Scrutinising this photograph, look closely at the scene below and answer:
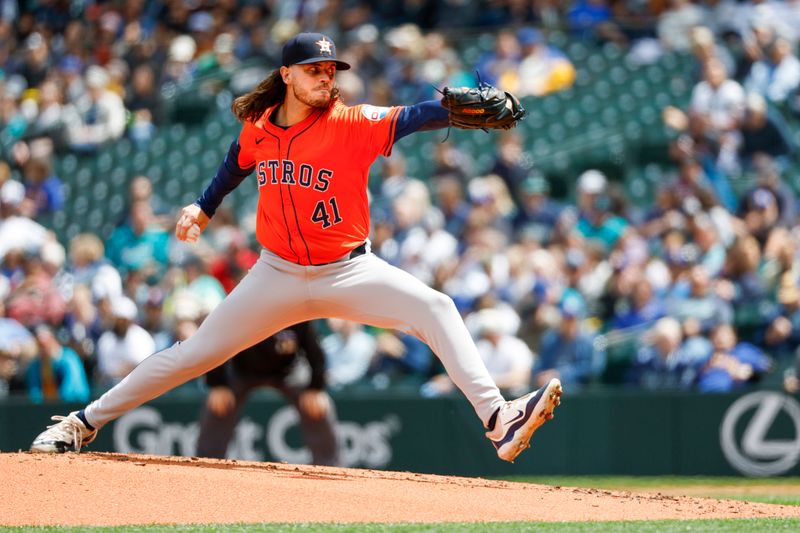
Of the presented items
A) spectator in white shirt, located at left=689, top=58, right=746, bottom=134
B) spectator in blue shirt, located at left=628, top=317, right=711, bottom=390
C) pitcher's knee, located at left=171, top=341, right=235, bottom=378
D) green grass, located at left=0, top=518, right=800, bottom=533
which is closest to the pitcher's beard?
pitcher's knee, located at left=171, top=341, right=235, bottom=378

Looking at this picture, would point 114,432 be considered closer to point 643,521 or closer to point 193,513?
point 193,513

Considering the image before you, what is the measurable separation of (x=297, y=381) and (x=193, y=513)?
3.37 metres

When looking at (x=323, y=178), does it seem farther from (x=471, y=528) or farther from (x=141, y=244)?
(x=141, y=244)

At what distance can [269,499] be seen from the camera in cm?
568

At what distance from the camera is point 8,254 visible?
12.4 meters

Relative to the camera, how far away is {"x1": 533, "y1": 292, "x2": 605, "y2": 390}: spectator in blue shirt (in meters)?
10.7

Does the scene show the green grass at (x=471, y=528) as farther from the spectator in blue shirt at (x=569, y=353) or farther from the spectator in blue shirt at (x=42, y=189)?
the spectator in blue shirt at (x=42, y=189)

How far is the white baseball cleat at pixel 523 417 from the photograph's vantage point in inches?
224

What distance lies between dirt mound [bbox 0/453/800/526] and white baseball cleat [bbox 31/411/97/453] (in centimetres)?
16

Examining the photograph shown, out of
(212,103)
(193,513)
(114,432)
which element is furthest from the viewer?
(212,103)

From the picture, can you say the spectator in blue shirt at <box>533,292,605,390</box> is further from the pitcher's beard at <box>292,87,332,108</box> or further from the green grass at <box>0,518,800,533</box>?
the green grass at <box>0,518,800,533</box>

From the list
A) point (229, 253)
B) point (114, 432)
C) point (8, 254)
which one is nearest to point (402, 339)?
point (229, 253)

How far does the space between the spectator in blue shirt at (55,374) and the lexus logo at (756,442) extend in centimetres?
498

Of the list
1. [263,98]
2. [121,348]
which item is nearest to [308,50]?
[263,98]
